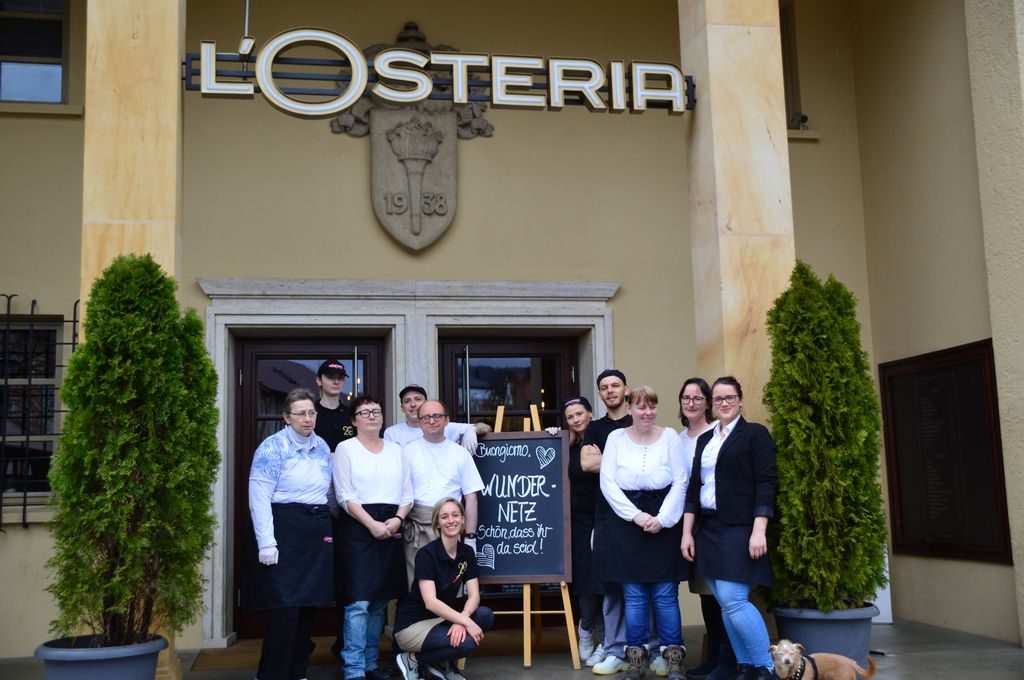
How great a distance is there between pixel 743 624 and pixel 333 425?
2722 mm

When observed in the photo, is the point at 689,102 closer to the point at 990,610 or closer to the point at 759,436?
the point at 759,436

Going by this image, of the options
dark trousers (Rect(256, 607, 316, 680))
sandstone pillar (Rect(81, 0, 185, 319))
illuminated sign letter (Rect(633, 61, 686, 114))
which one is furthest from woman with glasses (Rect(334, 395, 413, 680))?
illuminated sign letter (Rect(633, 61, 686, 114))

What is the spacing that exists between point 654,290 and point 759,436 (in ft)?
10.5

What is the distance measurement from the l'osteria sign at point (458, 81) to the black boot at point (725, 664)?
10.3 ft

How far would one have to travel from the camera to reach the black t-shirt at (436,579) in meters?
5.86

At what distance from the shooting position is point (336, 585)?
6031 millimetres

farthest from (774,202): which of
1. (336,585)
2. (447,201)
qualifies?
(336,585)

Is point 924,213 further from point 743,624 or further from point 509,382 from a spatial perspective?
point 743,624

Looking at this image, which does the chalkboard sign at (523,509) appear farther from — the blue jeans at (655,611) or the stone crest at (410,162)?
the stone crest at (410,162)

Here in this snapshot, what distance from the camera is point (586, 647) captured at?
21.6 ft

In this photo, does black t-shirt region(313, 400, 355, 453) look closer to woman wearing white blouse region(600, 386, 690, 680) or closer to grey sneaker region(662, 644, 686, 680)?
woman wearing white blouse region(600, 386, 690, 680)

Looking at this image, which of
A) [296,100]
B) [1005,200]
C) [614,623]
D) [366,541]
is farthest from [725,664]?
[296,100]

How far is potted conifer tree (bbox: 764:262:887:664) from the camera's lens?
5648 millimetres

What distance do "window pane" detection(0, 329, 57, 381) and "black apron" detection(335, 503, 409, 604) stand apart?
123 inches
